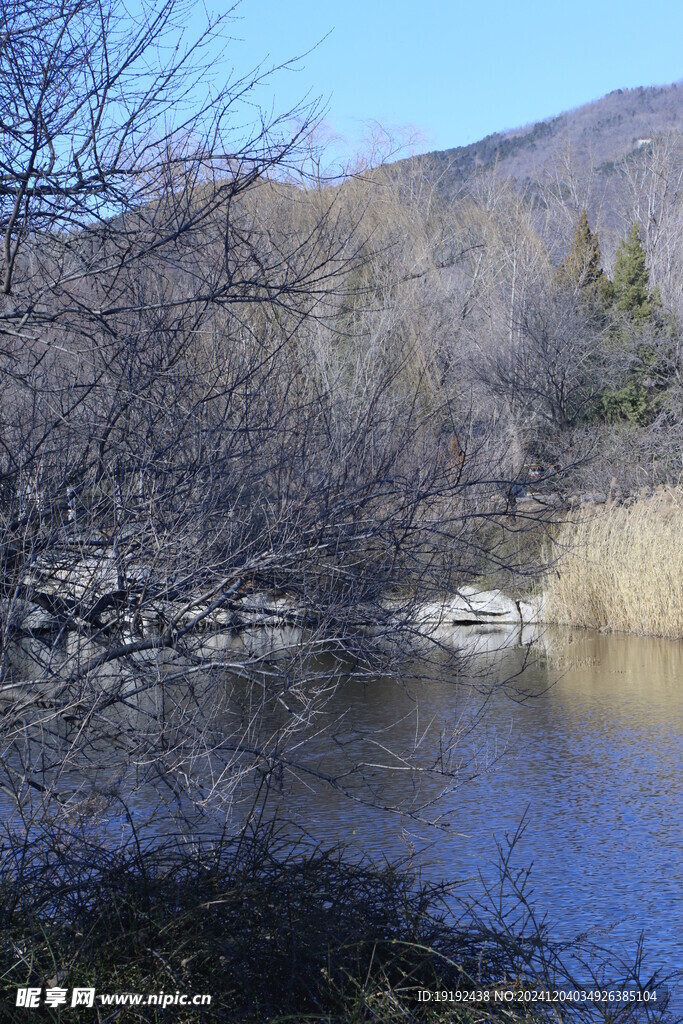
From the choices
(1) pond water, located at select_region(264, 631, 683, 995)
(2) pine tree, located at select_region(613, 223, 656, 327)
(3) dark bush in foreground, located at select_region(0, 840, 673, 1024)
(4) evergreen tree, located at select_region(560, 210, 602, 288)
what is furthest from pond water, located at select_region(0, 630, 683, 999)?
(4) evergreen tree, located at select_region(560, 210, 602, 288)

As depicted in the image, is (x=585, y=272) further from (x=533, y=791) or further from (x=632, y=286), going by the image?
(x=533, y=791)

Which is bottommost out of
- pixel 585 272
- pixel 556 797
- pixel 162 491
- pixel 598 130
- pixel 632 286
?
pixel 556 797

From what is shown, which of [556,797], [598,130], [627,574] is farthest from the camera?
[598,130]

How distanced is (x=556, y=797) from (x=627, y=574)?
691 centimetres

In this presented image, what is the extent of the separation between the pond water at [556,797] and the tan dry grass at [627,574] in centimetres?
209

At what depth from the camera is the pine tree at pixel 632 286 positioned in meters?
26.8

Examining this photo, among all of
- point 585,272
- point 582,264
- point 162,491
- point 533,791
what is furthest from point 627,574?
point 582,264

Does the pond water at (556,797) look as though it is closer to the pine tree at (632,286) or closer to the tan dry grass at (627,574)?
the tan dry grass at (627,574)

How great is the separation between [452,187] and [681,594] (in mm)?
14629

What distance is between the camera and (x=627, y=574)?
15.1m

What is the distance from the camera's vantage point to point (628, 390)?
2452 centimetres

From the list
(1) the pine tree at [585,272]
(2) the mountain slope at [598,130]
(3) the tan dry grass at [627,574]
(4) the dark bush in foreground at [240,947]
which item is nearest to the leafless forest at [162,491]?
(4) the dark bush in foreground at [240,947]

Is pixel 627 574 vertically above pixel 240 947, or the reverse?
pixel 240 947

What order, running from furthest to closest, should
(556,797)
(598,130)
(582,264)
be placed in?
(598,130)
(582,264)
(556,797)
